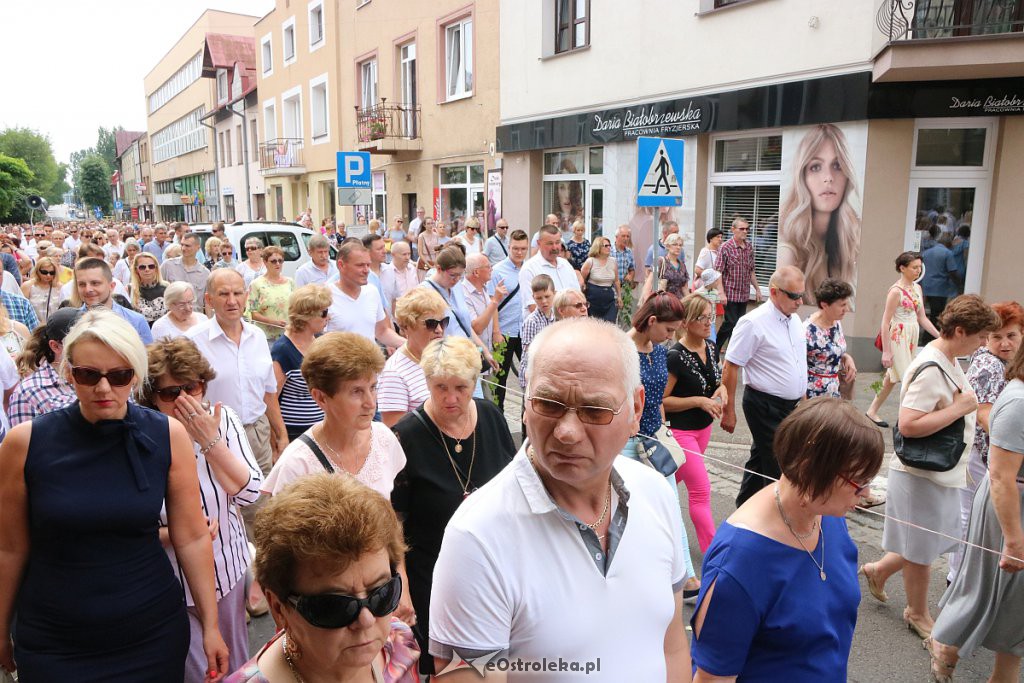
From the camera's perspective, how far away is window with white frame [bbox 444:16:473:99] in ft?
65.9

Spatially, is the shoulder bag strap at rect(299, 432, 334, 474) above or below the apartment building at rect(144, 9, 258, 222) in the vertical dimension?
below

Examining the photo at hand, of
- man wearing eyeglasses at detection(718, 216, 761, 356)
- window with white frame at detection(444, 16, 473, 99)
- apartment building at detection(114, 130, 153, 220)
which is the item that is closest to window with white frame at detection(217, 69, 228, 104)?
apartment building at detection(114, 130, 153, 220)

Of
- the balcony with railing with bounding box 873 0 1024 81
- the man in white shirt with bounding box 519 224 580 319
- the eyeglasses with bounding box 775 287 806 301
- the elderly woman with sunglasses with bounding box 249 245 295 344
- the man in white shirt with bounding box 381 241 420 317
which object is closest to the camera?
the eyeglasses with bounding box 775 287 806 301

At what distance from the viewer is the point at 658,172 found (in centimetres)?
834

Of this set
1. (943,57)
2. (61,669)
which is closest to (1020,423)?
(61,669)

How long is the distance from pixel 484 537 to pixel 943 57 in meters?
10.5

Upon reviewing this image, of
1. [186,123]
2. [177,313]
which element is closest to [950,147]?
[177,313]

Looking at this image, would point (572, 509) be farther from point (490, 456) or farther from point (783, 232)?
point (783, 232)

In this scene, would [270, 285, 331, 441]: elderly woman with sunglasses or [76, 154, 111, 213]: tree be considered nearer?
[270, 285, 331, 441]: elderly woman with sunglasses

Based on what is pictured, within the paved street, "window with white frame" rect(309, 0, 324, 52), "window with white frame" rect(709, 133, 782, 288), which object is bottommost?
→ the paved street

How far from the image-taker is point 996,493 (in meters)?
3.24

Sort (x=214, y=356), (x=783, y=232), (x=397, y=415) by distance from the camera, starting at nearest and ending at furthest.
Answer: (x=397, y=415) → (x=214, y=356) → (x=783, y=232)

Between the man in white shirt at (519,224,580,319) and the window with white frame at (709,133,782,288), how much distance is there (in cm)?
535

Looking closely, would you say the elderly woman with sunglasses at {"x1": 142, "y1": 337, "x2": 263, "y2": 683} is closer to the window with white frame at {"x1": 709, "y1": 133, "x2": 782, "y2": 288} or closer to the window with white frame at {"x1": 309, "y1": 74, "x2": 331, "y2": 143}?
the window with white frame at {"x1": 709, "y1": 133, "x2": 782, "y2": 288}
